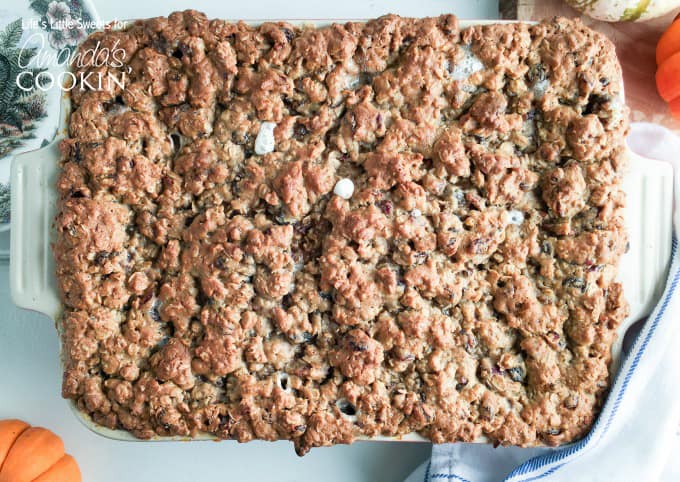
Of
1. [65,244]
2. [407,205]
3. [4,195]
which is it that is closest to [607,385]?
[407,205]

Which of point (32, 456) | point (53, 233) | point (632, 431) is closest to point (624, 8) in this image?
point (632, 431)

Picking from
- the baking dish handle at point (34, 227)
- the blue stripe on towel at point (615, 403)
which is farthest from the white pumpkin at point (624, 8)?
the baking dish handle at point (34, 227)

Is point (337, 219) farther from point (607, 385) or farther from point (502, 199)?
point (607, 385)

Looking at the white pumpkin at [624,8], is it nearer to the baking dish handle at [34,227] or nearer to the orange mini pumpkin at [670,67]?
the orange mini pumpkin at [670,67]

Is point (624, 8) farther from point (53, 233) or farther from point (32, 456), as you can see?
point (32, 456)

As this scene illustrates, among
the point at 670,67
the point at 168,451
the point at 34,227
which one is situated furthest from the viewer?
the point at 168,451

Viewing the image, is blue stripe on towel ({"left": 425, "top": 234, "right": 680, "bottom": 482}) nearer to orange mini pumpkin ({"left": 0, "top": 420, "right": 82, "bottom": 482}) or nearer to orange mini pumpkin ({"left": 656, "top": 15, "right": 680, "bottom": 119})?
orange mini pumpkin ({"left": 656, "top": 15, "right": 680, "bottom": 119})

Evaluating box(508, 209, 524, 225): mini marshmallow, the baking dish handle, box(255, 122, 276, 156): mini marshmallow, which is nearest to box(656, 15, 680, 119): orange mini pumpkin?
box(508, 209, 524, 225): mini marshmallow
